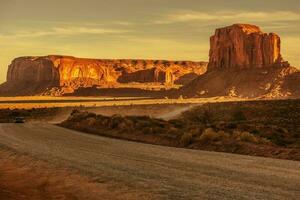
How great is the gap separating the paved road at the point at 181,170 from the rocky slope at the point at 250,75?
13185 cm

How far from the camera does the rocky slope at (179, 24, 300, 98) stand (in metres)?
159

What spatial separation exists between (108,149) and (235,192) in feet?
41.2

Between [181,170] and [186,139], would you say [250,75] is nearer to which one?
[186,139]

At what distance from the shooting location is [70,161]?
2036 centimetres

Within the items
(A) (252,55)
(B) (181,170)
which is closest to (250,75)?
(A) (252,55)

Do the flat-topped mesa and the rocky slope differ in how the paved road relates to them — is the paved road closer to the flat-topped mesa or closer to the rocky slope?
the rocky slope

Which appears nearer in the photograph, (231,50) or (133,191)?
(133,191)

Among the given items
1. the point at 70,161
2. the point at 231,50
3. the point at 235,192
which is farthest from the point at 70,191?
the point at 231,50

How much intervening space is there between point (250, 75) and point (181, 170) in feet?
528

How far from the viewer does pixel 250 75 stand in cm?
17475

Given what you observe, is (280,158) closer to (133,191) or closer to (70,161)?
(70,161)

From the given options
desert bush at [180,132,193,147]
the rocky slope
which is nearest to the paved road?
desert bush at [180,132,193,147]

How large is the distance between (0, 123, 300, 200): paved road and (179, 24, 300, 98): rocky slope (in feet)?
433

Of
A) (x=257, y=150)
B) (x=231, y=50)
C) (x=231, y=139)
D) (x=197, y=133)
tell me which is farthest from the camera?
(x=231, y=50)
